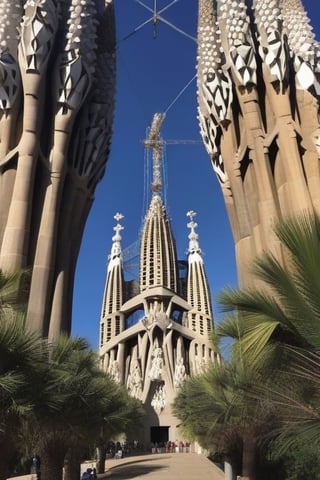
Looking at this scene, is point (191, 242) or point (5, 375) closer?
point (5, 375)

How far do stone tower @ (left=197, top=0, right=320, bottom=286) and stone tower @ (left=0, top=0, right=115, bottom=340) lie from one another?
8338 millimetres

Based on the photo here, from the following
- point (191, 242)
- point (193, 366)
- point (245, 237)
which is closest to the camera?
point (245, 237)

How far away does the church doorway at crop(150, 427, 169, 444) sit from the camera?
208 feet

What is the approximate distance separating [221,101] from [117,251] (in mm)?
58617

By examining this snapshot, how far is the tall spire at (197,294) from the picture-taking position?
73.6m

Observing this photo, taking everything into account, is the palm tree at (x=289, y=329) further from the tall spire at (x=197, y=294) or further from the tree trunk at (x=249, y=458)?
the tall spire at (x=197, y=294)

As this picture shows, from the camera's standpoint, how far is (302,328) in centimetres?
591

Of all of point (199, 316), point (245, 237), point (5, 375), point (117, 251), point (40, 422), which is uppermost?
point (117, 251)

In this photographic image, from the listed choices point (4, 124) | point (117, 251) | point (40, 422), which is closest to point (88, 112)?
point (4, 124)

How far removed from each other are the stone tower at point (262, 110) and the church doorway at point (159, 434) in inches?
1754

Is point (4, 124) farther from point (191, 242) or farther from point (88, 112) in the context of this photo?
point (191, 242)

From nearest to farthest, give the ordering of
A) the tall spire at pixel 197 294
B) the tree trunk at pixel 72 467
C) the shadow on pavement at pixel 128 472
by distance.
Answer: the tree trunk at pixel 72 467, the shadow on pavement at pixel 128 472, the tall spire at pixel 197 294

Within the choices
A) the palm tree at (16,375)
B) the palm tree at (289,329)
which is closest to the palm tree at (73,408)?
the palm tree at (16,375)

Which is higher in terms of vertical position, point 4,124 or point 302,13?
point 302,13
